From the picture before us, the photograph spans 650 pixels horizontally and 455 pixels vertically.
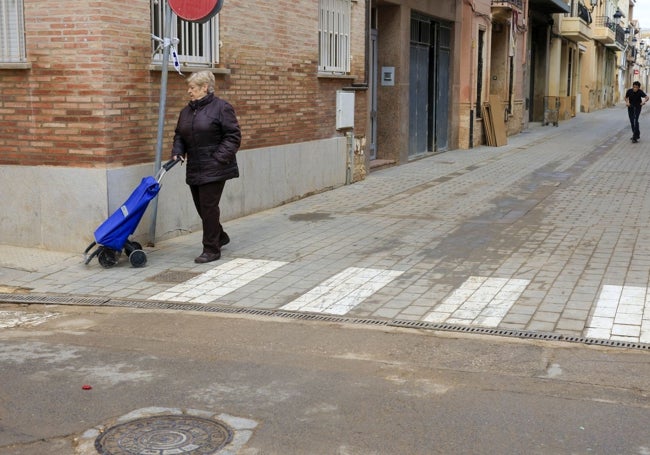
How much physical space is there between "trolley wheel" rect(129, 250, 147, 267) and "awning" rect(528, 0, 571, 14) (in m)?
26.7

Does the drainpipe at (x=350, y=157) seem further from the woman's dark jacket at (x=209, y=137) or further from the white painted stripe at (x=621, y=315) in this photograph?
the white painted stripe at (x=621, y=315)

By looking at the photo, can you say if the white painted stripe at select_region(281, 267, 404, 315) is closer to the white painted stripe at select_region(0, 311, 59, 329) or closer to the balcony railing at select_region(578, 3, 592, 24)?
the white painted stripe at select_region(0, 311, 59, 329)

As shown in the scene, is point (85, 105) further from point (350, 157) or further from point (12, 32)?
point (350, 157)

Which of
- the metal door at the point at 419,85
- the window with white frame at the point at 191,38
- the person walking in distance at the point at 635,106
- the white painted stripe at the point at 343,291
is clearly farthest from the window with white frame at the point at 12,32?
the person walking in distance at the point at 635,106

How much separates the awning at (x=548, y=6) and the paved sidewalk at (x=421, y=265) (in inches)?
805

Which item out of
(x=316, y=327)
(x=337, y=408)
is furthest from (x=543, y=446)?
(x=316, y=327)

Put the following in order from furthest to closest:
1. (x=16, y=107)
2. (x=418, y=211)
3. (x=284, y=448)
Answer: (x=418, y=211) < (x=16, y=107) < (x=284, y=448)

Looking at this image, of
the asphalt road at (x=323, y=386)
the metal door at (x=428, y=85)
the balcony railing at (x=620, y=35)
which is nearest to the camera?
the asphalt road at (x=323, y=386)

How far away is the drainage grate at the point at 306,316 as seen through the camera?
6207mm

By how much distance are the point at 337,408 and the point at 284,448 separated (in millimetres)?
616

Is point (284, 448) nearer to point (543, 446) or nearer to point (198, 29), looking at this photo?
point (543, 446)

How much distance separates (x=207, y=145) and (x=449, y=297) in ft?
9.45

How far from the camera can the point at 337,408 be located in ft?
15.8

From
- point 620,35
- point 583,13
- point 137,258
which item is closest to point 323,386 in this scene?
point 137,258
